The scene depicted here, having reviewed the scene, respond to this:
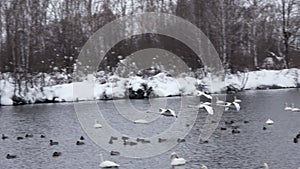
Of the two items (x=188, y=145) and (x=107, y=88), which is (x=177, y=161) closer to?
(x=188, y=145)

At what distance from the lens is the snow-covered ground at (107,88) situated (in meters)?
33.6

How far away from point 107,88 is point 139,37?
910 centimetres

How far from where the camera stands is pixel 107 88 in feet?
112

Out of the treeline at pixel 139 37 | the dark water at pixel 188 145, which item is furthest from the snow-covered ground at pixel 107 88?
the dark water at pixel 188 145

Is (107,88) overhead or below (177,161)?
overhead

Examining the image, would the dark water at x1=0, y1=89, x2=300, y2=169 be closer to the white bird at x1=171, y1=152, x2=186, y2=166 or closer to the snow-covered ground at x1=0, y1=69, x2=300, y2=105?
the white bird at x1=171, y1=152, x2=186, y2=166

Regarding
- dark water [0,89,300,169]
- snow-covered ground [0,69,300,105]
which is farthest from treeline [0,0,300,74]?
dark water [0,89,300,169]

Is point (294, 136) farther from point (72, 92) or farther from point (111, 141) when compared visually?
point (72, 92)

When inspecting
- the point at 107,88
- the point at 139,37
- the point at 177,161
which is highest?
the point at 139,37

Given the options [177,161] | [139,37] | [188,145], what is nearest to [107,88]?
[139,37]

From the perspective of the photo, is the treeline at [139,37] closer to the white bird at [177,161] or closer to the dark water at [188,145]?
the dark water at [188,145]

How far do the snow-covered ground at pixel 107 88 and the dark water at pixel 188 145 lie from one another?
9834 mm

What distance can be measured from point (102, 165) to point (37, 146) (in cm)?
445

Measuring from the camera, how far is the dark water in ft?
40.7
